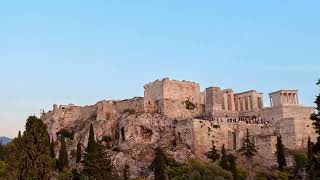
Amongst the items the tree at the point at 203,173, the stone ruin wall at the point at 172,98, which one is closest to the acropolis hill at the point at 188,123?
the stone ruin wall at the point at 172,98

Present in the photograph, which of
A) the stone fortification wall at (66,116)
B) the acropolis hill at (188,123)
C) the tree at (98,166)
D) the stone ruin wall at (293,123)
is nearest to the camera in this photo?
the tree at (98,166)

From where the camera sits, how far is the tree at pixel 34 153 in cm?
3497

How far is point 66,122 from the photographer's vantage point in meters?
87.6

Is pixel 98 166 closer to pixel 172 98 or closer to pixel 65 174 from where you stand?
pixel 65 174

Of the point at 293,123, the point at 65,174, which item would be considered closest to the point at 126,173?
the point at 65,174

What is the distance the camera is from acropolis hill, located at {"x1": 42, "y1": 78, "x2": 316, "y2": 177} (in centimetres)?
7175

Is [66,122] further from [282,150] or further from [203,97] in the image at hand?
[282,150]

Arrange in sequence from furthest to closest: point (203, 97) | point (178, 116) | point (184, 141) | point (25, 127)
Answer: point (203, 97), point (178, 116), point (184, 141), point (25, 127)

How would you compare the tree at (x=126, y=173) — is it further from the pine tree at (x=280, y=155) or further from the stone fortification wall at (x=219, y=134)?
the pine tree at (x=280, y=155)

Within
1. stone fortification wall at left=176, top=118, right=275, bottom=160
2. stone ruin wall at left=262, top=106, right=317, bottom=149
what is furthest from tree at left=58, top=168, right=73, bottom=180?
stone ruin wall at left=262, top=106, right=317, bottom=149

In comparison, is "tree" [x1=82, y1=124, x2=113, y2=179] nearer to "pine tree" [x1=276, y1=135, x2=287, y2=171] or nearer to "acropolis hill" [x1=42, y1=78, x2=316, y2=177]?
"acropolis hill" [x1=42, y1=78, x2=316, y2=177]

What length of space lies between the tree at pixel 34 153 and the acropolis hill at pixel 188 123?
32.1 m

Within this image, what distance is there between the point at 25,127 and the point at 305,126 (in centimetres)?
4871

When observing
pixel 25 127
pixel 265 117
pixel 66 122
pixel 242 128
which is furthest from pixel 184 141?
pixel 25 127
